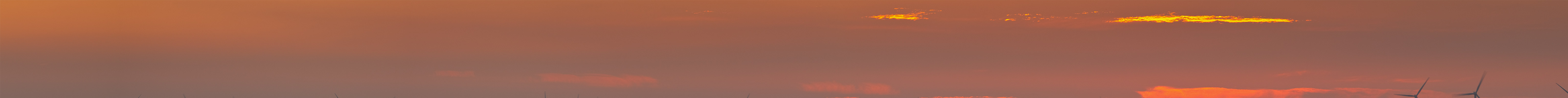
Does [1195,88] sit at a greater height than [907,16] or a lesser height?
lesser

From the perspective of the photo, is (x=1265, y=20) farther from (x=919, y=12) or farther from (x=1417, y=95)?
(x=919, y=12)

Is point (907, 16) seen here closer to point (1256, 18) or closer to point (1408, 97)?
point (1256, 18)

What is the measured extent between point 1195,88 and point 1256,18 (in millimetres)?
926

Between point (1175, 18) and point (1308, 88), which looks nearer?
point (1175, 18)

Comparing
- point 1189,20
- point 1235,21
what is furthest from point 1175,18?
point 1235,21

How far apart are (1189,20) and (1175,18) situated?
6.9 inches

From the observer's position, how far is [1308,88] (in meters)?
6.84

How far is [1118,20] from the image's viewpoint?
6.43 metres

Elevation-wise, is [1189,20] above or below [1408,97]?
above

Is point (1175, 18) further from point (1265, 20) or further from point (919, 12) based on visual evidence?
point (919, 12)

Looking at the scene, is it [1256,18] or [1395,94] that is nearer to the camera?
[1256,18]

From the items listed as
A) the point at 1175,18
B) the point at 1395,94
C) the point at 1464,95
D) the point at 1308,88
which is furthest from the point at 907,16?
the point at 1464,95

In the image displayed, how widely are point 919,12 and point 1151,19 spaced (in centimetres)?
232

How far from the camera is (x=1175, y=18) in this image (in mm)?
6348
